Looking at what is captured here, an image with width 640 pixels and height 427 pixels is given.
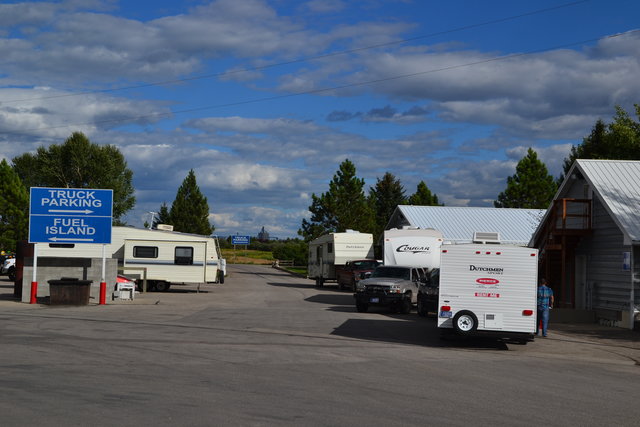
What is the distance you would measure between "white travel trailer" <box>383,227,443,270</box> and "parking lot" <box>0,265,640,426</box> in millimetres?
9496

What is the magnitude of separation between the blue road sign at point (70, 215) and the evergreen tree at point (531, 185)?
39678mm

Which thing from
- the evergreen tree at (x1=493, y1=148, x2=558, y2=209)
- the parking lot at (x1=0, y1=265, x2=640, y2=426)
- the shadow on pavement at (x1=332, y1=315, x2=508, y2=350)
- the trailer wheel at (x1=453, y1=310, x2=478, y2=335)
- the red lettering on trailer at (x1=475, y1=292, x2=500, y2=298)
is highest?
the evergreen tree at (x1=493, y1=148, x2=558, y2=209)

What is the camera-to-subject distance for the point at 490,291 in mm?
17344

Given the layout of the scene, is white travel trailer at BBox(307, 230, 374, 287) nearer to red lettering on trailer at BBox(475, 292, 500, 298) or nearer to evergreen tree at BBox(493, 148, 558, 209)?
evergreen tree at BBox(493, 148, 558, 209)

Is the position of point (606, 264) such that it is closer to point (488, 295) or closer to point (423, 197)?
point (488, 295)

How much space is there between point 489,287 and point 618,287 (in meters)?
8.88

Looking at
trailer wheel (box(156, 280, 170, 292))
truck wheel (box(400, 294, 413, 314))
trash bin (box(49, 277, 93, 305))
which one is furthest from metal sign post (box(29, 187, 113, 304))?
truck wheel (box(400, 294, 413, 314))

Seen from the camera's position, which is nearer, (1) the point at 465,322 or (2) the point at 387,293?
(1) the point at 465,322

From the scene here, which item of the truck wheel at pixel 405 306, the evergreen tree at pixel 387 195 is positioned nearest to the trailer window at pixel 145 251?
the truck wheel at pixel 405 306

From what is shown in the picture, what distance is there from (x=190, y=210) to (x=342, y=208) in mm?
17260

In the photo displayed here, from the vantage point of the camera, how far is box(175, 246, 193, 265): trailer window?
38094mm

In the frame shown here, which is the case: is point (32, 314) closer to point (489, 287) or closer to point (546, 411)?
point (489, 287)

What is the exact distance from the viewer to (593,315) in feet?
83.5

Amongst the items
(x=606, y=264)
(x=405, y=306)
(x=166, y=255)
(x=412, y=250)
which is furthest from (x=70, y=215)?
(x=606, y=264)
